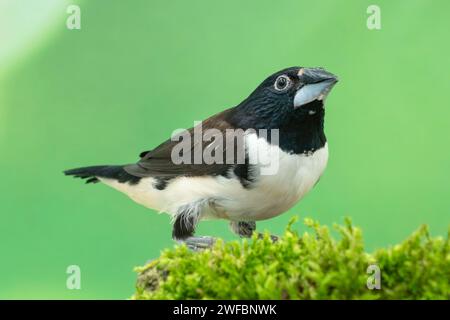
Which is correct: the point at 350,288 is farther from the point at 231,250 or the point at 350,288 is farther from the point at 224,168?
the point at 224,168

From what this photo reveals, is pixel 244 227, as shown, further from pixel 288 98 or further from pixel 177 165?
pixel 288 98

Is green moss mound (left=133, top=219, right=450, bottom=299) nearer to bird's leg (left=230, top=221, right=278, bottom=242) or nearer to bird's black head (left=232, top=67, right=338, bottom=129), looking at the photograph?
bird's black head (left=232, top=67, right=338, bottom=129)

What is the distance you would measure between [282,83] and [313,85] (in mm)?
273

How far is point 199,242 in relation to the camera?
16.6 feet

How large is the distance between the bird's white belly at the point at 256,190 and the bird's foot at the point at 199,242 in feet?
0.76

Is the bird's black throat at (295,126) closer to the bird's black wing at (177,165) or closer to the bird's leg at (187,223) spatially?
the bird's black wing at (177,165)

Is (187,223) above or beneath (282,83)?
beneath

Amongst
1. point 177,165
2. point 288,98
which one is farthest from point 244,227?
point 288,98

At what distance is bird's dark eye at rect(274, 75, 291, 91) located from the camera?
199 inches

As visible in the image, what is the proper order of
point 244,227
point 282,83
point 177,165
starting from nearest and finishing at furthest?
point 282,83, point 177,165, point 244,227

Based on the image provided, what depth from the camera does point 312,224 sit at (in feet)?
12.9

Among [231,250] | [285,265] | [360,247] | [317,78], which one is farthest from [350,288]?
[317,78]

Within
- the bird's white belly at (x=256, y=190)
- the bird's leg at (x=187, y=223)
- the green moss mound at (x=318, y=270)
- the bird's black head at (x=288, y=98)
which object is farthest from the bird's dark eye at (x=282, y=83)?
the green moss mound at (x=318, y=270)

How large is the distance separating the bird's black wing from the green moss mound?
3.65 feet
